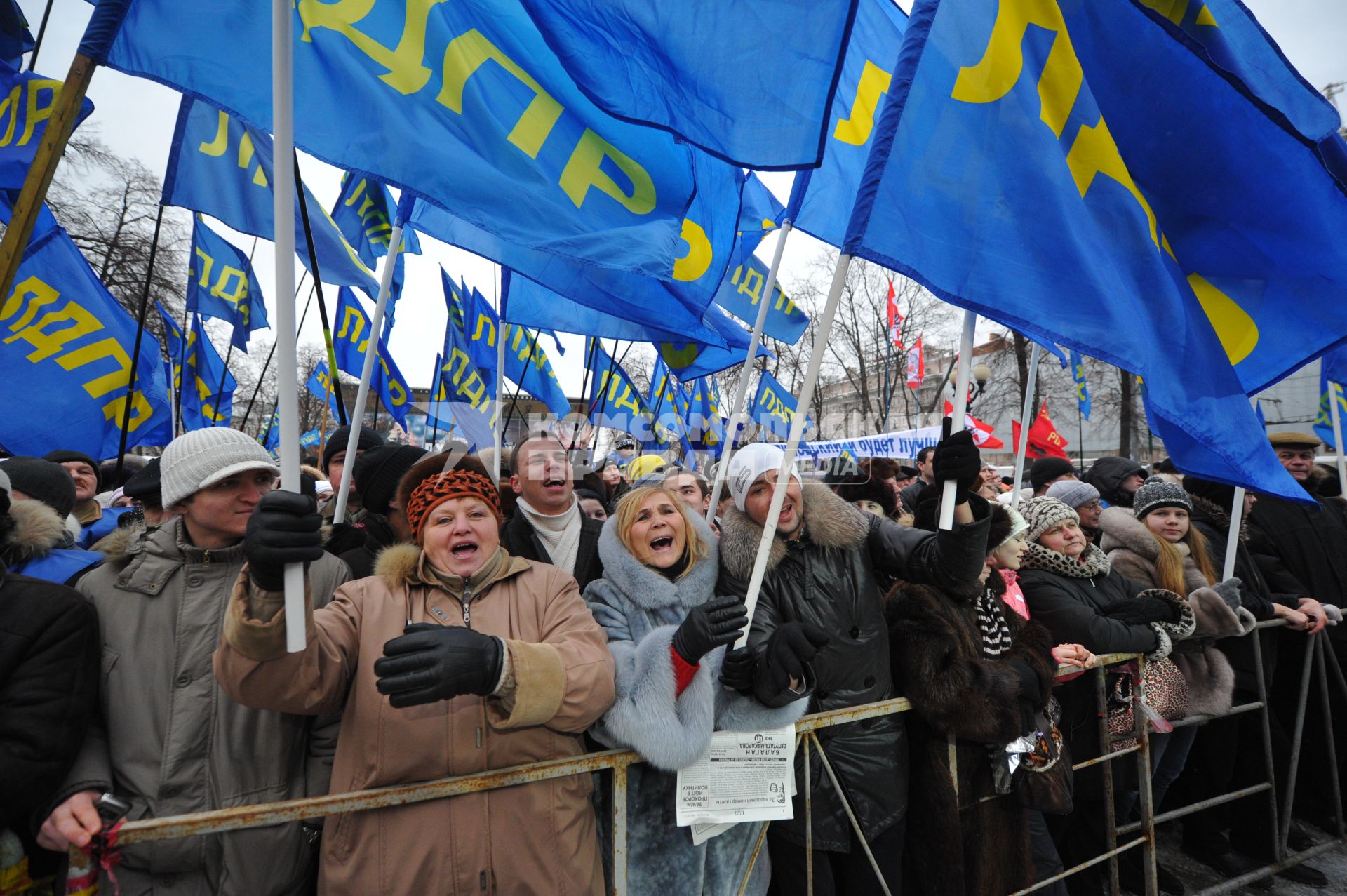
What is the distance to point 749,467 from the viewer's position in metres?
2.82

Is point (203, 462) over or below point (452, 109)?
below

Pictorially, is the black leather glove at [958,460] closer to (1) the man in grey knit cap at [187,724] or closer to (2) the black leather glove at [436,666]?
(2) the black leather glove at [436,666]

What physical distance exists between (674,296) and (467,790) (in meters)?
3.02

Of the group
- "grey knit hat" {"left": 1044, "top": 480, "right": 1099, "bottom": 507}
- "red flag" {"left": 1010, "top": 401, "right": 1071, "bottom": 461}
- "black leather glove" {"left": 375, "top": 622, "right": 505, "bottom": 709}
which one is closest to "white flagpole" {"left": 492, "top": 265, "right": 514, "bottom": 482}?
"black leather glove" {"left": 375, "top": 622, "right": 505, "bottom": 709}

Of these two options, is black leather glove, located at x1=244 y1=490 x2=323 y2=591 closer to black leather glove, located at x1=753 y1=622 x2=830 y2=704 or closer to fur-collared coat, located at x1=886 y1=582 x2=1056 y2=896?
black leather glove, located at x1=753 y1=622 x2=830 y2=704

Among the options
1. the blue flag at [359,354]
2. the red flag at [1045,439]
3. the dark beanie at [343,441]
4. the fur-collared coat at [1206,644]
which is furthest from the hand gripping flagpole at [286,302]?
the red flag at [1045,439]

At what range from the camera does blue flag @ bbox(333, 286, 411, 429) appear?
7.71 m

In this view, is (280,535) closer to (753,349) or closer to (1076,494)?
(753,349)

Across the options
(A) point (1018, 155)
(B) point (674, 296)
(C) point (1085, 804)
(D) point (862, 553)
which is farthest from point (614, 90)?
(C) point (1085, 804)

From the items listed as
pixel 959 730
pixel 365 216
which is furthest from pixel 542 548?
pixel 365 216

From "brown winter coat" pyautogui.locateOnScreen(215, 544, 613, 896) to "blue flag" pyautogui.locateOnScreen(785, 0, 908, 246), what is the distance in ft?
8.68

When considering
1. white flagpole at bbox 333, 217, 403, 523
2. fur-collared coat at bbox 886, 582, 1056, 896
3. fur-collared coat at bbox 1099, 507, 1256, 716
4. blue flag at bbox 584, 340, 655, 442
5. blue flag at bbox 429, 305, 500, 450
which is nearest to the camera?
fur-collared coat at bbox 886, 582, 1056, 896

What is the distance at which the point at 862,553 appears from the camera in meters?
2.79

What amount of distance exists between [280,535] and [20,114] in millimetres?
2939
